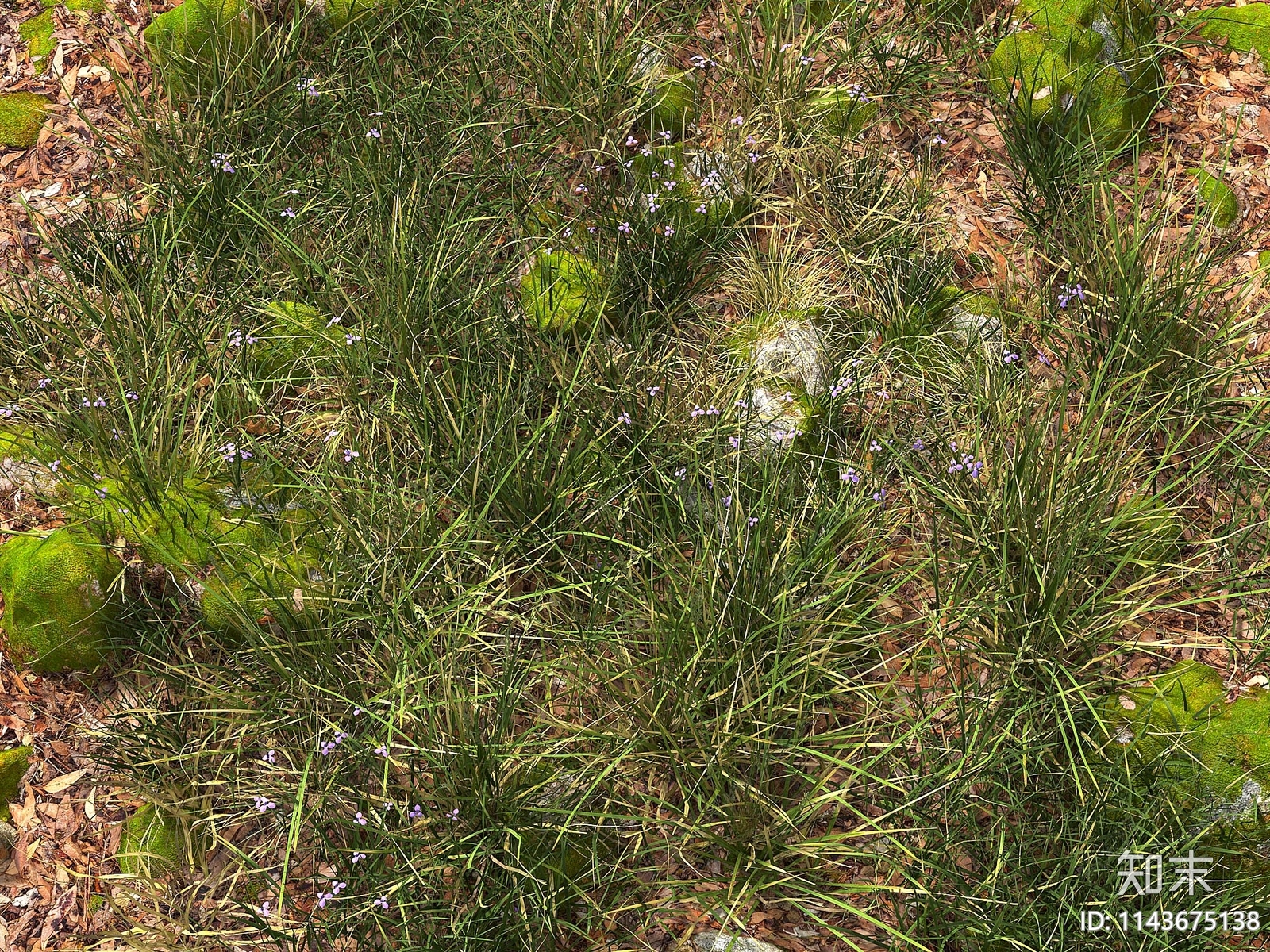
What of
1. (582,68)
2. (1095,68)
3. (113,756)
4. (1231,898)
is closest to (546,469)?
(113,756)

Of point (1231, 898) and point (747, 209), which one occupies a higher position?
point (747, 209)

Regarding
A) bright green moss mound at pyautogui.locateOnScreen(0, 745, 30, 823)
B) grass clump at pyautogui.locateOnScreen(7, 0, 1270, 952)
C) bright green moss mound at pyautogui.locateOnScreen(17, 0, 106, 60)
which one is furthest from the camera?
bright green moss mound at pyautogui.locateOnScreen(17, 0, 106, 60)

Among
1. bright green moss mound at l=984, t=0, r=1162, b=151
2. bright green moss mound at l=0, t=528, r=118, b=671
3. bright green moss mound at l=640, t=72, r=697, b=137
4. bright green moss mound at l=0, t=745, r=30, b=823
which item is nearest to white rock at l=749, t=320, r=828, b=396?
bright green moss mound at l=640, t=72, r=697, b=137

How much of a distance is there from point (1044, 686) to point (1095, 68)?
2.76 m

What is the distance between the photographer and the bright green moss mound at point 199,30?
14.9ft

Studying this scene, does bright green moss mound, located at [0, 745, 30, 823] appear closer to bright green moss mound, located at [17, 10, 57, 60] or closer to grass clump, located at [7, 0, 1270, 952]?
grass clump, located at [7, 0, 1270, 952]

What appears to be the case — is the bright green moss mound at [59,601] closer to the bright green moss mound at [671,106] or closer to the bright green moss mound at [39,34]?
Answer: the bright green moss mound at [671,106]

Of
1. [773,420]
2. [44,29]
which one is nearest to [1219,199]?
[773,420]

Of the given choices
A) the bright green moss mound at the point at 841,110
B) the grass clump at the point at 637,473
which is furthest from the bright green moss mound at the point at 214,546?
the bright green moss mound at the point at 841,110

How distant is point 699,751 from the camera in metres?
2.83

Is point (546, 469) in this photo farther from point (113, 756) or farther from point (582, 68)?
point (582, 68)

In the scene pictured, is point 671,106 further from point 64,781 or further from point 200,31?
point 64,781

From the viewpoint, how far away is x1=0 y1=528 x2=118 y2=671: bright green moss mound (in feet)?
10.3

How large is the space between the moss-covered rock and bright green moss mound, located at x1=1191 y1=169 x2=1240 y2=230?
4.02 meters
